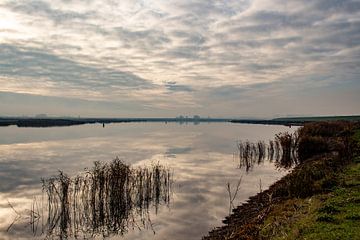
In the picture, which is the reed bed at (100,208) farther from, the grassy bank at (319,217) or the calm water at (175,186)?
the grassy bank at (319,217)

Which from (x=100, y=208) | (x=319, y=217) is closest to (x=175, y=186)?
(x=100, y=208)

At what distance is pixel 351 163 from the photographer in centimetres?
3059

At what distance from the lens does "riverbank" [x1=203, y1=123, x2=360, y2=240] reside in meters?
14.6

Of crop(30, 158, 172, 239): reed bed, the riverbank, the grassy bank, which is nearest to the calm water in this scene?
crop(30, 158, 172, 239): reed bed

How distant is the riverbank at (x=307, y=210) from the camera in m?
14.6

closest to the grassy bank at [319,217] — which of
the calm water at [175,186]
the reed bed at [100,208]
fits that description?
the calm water at [175,186]

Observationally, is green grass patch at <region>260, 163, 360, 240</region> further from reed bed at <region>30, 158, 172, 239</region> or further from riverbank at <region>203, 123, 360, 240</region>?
reed bed at <region>30, 158, 172, 239</region>

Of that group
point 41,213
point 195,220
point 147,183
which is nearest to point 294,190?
point 195,220

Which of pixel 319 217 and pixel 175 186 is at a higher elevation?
pixel 319 217

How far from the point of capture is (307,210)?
17.6 meters

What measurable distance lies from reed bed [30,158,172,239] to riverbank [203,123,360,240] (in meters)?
5.59

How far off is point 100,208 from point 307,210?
12.8 metres

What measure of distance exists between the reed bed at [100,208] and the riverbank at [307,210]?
559 centimetres

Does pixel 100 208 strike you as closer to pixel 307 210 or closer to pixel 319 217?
pixel 307 210
